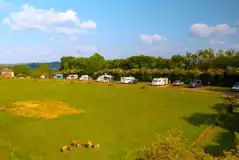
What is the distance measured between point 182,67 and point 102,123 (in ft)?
138

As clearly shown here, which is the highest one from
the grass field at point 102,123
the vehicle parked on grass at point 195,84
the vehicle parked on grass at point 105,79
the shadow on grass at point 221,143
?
the vehicle parked on grass at point 105,79

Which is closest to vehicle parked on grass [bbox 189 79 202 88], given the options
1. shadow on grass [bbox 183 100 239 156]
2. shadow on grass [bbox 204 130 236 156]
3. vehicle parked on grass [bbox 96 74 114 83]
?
shadow on grass [bbox 183 100 239 156]

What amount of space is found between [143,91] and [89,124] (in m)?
18.8

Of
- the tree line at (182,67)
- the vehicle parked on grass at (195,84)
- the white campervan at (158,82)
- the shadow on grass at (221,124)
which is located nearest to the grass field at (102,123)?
the shadow on grass at (221,124)

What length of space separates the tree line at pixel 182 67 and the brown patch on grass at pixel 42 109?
91.1ft

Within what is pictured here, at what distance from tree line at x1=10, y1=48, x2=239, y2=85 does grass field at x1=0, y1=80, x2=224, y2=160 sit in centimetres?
1175

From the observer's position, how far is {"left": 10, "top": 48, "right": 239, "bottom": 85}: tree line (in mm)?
44469

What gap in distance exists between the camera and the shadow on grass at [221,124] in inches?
691

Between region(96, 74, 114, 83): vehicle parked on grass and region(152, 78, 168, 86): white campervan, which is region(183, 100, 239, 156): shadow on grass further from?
region(96, 74, 114, 83): vehicle parked on grass

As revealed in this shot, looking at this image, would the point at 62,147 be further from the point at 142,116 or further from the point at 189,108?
the point at 189,108

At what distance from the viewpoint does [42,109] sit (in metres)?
26.8

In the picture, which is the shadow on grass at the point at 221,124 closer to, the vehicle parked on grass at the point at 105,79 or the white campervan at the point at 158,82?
the white campervan at the point at 158,82

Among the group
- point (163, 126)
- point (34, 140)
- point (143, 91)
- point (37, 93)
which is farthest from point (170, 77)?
point (34, 140)

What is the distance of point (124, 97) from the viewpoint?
34.7 m
